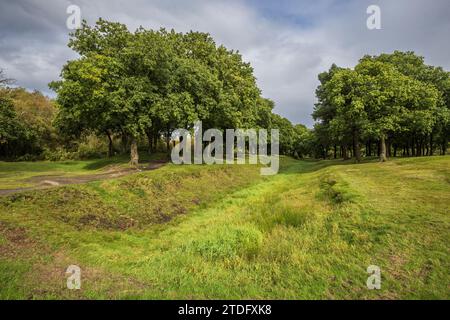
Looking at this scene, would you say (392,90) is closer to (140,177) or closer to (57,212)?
(140,177)

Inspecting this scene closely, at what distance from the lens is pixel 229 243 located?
10883mm

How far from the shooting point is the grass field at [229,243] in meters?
6.84

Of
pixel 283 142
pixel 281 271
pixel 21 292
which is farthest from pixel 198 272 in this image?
pixel 283 142

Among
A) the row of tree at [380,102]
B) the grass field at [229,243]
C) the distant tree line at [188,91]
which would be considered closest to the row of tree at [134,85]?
the distant tree line at [188,91]

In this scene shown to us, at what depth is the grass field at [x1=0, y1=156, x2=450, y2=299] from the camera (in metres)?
6.84

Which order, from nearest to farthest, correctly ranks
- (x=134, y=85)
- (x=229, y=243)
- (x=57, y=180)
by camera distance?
(x=229, y=243), (x=57, y=180), (x=134, y=85)

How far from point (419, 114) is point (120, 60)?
32.2m
